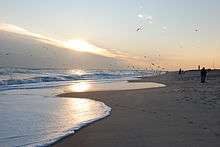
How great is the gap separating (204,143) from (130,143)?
1.55m

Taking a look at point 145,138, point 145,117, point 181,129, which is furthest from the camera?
point 145,117

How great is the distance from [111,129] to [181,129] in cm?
181

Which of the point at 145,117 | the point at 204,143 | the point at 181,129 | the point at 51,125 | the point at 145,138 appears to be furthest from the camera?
the point at 145,117

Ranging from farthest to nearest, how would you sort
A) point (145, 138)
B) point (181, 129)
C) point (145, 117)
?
point (145, 117) → point (181, 129) → point (145, 138)

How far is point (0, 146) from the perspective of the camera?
7.71 metres

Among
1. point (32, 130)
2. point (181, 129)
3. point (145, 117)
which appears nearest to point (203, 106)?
point (145, 117)

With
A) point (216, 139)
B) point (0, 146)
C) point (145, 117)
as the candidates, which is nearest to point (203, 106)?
point (145, 117)

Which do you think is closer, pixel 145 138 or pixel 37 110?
pixel 145 138

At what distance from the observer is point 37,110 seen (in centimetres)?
1370

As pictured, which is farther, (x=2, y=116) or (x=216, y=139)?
(x=2, y=116)

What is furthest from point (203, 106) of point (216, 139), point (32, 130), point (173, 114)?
point (32, 130)

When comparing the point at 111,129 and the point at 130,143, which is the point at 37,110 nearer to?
the point at 111,129

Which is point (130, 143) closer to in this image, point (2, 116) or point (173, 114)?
point (173, 114)

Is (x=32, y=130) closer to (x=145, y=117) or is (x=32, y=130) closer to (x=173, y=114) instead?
(x=145, y=117)
